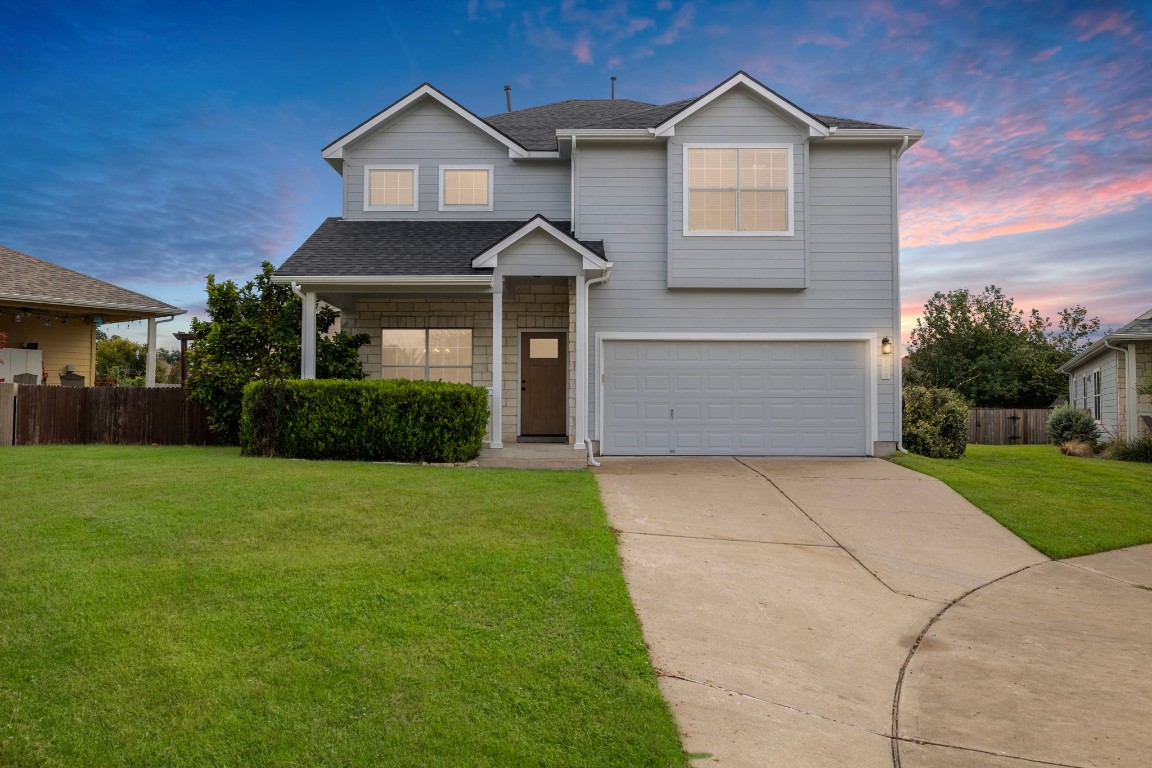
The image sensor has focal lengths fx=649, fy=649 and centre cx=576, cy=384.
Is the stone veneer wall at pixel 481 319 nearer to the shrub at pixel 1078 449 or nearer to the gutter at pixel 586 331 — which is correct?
the gutter at pixel 586 331

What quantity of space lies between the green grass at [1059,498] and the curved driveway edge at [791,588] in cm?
35

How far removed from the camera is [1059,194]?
14.2m

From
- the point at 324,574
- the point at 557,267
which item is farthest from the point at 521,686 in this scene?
the point at 557,267

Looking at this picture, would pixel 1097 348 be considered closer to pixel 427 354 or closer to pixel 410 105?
pixel 427 354

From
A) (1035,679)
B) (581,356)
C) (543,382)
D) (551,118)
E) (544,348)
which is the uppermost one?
(551,118)

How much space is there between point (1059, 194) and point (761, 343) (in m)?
8.13

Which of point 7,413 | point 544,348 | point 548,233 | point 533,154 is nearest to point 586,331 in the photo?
point 548,233

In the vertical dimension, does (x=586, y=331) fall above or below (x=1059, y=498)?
above

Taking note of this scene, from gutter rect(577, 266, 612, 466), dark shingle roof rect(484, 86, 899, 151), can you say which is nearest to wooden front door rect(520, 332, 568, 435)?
gutter rect(577, 266, 612, 466)

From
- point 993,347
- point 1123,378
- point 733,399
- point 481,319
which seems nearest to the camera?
point 733,399

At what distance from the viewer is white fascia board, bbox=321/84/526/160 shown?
1323 cm

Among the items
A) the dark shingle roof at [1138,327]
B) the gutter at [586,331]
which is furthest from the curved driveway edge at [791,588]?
the dark shingle roof at [1138,327]

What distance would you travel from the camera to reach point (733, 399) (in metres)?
12.2

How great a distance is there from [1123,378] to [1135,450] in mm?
3712
